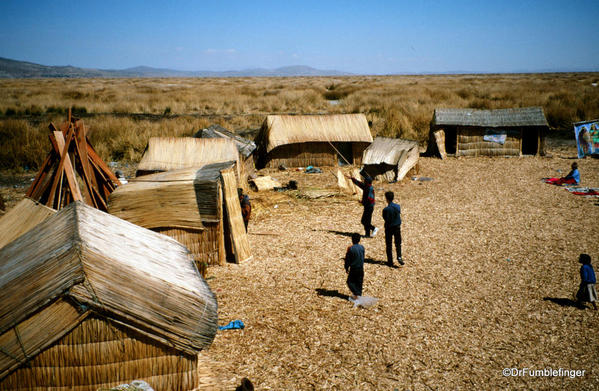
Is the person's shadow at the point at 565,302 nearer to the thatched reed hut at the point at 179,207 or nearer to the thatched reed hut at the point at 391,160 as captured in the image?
the thatched reed hut at the point at 179,207

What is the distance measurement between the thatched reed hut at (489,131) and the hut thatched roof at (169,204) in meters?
15.5

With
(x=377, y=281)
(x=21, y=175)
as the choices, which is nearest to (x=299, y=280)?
(x=377, y=281)

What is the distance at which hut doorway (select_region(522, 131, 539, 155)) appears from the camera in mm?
20678

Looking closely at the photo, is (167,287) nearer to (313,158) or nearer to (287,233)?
(287,233)

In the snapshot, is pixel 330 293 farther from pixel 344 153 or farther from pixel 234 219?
pixel 344 153

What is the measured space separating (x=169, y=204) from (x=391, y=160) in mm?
10362

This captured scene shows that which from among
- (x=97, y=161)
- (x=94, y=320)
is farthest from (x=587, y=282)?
(x=97, y=161)

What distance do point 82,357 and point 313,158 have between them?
15607 mm

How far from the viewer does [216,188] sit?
320 inches

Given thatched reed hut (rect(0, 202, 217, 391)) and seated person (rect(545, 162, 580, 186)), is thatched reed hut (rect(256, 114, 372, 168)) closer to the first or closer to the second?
seated person (rect(545, 162, 580, 186))

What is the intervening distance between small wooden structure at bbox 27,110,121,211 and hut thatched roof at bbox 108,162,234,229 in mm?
1457

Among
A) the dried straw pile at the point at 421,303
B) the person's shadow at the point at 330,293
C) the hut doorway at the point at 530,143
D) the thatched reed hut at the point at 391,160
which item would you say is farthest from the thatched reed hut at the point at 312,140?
the person's shadow at the point at 330,293

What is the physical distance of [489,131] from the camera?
20.5 m

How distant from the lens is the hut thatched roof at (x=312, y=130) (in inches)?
726
